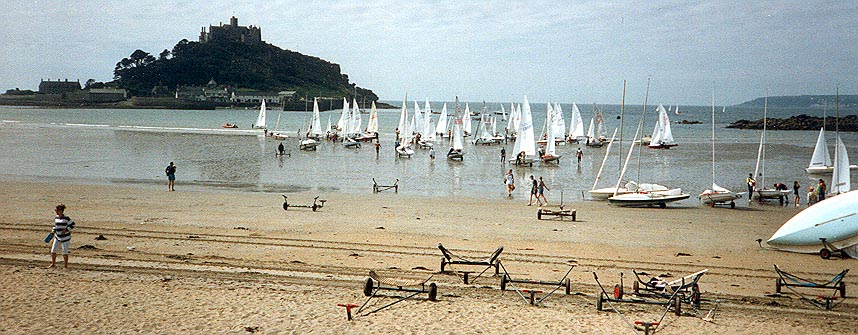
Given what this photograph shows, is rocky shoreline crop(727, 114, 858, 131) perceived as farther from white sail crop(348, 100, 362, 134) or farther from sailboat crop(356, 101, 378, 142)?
white sail crop(348, 100, 362, 134)

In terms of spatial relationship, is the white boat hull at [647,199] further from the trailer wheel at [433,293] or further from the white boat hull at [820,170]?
the white boat hull at [820,170]

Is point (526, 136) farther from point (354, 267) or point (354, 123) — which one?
point (354, 267)

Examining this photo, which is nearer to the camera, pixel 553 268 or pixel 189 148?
pixel 553 268

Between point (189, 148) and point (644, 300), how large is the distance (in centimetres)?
4373

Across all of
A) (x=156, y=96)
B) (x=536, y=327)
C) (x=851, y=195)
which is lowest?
(x=536, y=327)

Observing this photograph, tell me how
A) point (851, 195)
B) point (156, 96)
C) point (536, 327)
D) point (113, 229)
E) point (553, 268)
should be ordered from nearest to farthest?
point (536, 327)
point (553, 268)
point (851, 195)
point (113, 229)
point (156, 96)

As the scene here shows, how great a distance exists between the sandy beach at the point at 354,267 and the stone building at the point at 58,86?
16762cm

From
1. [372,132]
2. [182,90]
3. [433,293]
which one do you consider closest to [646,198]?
[433,293]

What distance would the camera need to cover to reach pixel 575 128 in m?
66.8

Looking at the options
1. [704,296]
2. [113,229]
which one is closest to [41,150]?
[113,229]

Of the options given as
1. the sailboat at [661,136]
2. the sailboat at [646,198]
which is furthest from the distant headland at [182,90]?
the sailboat at [646,198]

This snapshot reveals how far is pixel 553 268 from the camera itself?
39.1 feet

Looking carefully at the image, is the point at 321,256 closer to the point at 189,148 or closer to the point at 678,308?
the point at 678,308

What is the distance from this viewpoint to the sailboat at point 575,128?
64375 millimetres
